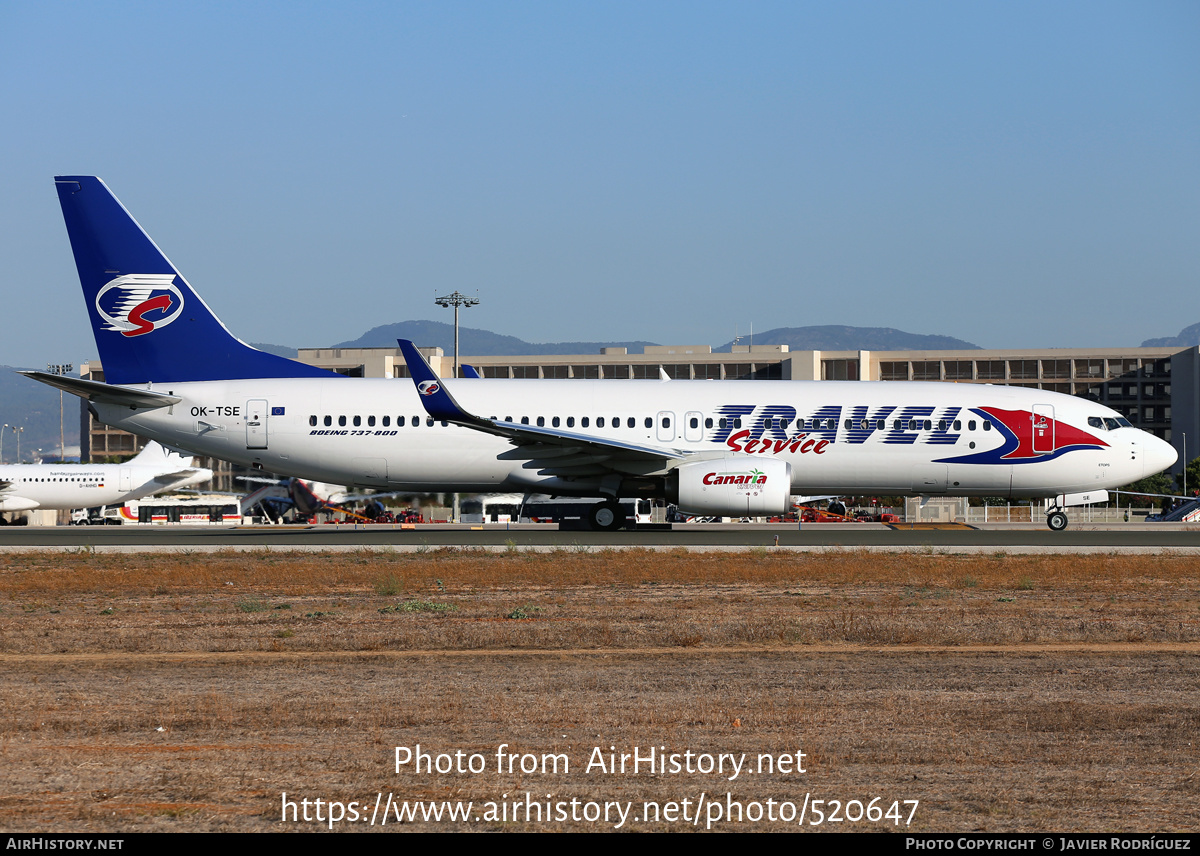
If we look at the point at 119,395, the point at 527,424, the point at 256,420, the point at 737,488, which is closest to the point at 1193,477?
the point at 737,488

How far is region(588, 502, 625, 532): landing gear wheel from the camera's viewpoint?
28031mm

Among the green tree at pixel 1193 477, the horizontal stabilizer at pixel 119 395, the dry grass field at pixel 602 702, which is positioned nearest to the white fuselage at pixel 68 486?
the horizontal stabilizer at pixel 119 395

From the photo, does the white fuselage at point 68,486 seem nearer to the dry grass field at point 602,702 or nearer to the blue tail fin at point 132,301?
the blue tail fin at point 132,301

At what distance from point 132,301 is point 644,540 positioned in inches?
554

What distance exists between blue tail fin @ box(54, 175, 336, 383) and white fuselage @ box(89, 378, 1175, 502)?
914mm

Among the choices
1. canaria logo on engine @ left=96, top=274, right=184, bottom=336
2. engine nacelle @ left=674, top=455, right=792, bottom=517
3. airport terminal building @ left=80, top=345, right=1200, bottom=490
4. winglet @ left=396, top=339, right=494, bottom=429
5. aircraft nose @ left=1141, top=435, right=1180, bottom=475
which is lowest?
engine nacelle @ left=674, top=455, right=792, bottom=517

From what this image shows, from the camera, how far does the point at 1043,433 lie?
93.5 ft

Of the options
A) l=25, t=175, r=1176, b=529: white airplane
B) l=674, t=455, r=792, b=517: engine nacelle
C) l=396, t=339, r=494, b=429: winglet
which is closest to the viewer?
l=396, t=339, r=494, b=429: winglet

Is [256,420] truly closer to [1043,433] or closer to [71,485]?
[1043,433]

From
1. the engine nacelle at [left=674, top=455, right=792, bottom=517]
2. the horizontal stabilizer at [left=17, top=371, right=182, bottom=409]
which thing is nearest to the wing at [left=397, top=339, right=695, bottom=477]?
the engine nacelle at [left=674, top=455, right=792, bottom=517]

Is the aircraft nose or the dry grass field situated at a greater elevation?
the aircraft nose

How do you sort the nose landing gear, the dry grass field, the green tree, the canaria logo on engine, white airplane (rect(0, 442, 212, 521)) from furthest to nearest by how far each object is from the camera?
1. the green tree
2. white airplane (rect(0, 442, 212, 521))
3. the nose landing gear
4. the canaria logo on engine
5. the dry grass field

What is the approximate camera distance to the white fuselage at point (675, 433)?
27953 mm

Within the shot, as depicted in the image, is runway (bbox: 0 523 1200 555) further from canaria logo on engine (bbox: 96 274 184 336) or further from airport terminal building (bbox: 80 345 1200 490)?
airport terminal building (bbox: 80 345 1200 490)
